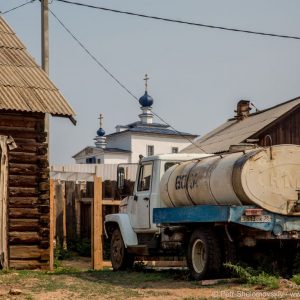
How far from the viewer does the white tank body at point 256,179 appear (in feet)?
40.4

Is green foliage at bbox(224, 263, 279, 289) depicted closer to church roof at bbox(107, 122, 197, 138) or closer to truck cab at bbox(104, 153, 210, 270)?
truck cab at bbox(104, 153, 210, 270)

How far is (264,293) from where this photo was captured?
10758 mm

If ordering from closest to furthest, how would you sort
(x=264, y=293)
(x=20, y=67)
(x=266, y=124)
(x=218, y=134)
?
(x=264, y=293) → (x=20, y=67) → (x=266, y=124) → (x=218, y=134)

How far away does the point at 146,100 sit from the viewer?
6938cm

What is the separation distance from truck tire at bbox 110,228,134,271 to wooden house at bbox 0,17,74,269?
157 cm

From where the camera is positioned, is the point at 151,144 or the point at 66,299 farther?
the point at 151,144

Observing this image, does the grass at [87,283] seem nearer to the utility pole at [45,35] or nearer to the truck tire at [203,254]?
the truck tire at [203,254]

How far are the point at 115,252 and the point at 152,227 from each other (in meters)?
1.51

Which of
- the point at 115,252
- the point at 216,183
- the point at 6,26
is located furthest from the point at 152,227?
the point at 6,26

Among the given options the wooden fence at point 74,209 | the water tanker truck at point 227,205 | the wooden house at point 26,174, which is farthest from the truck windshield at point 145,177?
the wooden fence at point 74,209

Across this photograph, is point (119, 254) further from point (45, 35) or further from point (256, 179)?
point (45, 35)

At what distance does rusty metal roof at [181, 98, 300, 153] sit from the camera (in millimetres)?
34188

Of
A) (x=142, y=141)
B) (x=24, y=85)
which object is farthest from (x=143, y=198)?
(x=142, y=141)

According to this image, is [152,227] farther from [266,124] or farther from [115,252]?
[266,124]
